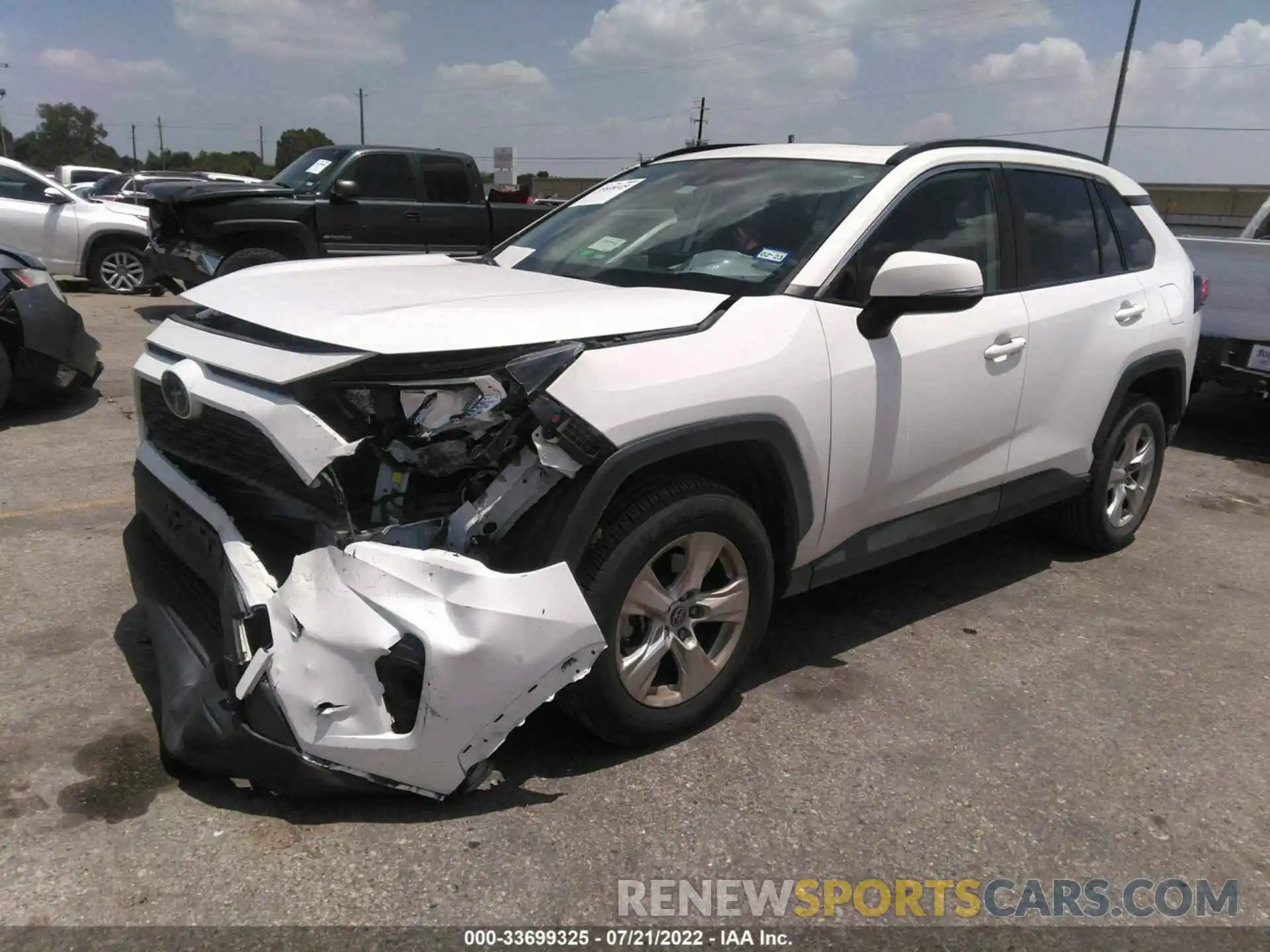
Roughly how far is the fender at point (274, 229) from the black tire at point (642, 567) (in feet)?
26.1

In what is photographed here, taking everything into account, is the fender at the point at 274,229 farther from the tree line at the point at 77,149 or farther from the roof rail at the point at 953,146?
the tree line at the point at 77,149

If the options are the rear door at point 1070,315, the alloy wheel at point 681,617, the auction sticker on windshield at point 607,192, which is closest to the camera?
the alloy wheel at point 681,617

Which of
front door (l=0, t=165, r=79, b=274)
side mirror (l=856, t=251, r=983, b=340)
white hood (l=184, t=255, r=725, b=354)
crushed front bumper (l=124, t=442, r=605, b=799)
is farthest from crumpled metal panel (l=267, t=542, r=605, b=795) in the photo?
front door (l=0, t=165, r=79, b=274)

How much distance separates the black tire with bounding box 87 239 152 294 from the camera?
38.6 feet

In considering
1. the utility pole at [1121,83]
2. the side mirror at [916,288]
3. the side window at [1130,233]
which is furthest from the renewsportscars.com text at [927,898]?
the utility pole at [1121,83]

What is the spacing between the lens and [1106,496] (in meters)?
4.65

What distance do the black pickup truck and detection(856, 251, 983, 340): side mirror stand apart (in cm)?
723

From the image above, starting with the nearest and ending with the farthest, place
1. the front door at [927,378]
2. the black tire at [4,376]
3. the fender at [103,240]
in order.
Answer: the front door at [927,378] < the black tire at [4,376] < the fender at [103,240]

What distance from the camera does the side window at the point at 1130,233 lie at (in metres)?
4.54

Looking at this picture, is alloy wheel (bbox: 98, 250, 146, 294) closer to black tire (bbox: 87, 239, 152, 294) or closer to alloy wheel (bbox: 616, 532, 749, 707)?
black tire (bbox: 87, 239, 152, 294)

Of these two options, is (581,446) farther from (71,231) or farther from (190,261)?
(71,231)

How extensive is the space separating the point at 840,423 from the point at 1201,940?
166cm

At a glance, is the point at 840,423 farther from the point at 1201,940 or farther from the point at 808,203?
the point at 1201,940

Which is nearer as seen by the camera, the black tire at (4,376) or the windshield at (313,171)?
the black tire at (4,376)
